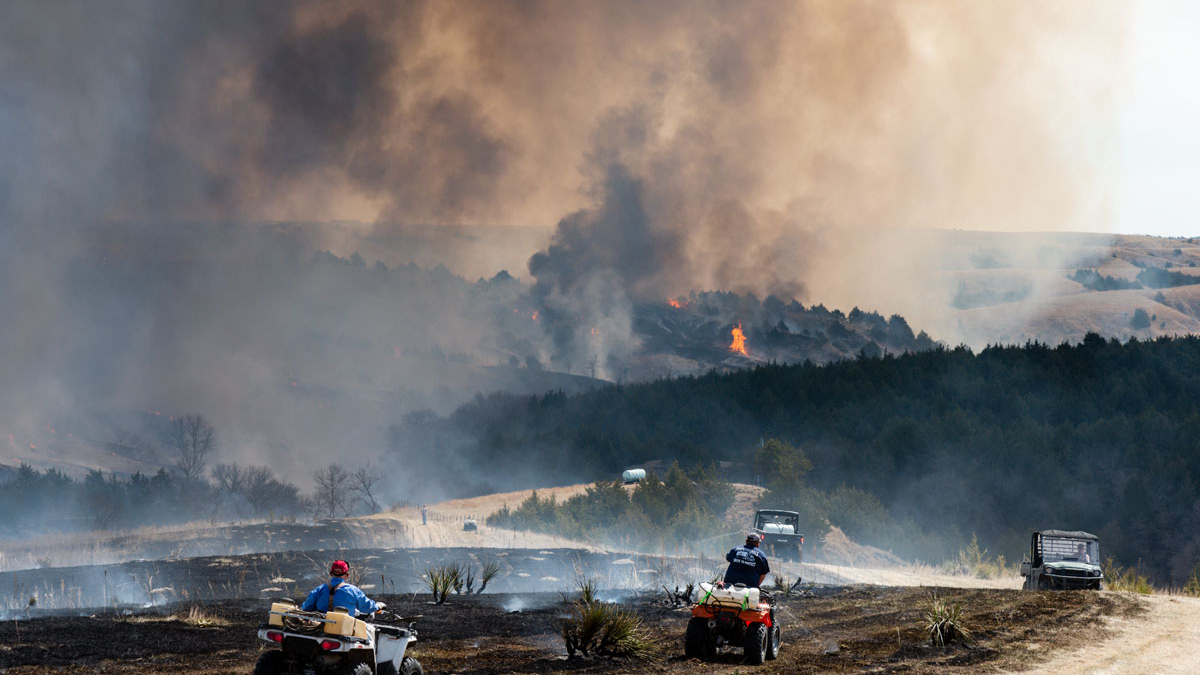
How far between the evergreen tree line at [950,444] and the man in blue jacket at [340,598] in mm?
45088

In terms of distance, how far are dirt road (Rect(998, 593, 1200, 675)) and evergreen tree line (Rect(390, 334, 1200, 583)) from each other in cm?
2993

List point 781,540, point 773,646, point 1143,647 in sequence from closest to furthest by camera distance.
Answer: point 773,646
point 1143,647
point 781,540

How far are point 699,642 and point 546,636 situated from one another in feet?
14.1

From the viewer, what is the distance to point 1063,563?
81.1 ft

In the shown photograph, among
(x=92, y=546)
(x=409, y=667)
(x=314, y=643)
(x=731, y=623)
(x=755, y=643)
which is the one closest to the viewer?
(x=314, y=643)

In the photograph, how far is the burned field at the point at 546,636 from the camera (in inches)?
570

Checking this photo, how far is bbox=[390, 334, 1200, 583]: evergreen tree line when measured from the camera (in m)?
57.9

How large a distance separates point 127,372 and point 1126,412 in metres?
179

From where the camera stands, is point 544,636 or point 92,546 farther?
point 92,546

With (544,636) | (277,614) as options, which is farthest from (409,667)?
(544,636)

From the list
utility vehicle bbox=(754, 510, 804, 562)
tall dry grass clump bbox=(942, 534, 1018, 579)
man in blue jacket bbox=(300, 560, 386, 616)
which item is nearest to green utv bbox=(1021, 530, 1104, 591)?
utility vehicle bbox=(754, 510, 804, 562)

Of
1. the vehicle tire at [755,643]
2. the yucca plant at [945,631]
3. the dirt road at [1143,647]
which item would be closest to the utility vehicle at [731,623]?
the vehicle tire at [755,643]

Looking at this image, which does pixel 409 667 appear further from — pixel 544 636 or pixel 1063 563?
pixel 1063 563

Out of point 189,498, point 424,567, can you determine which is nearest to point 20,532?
point 189,498
